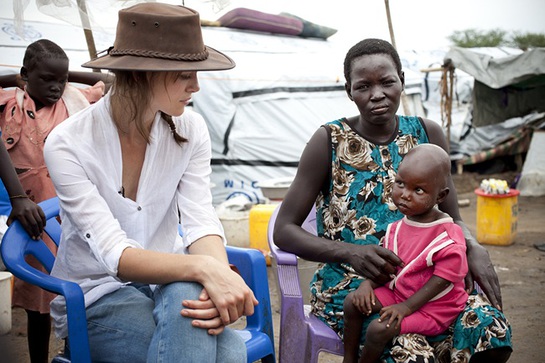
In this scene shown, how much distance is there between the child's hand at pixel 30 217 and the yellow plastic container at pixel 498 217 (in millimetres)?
5003

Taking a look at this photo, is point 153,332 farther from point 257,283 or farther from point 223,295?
point 257,283

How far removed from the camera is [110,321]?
1.96 metres

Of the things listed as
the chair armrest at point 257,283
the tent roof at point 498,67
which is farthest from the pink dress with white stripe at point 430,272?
the tent roof at point 498,67

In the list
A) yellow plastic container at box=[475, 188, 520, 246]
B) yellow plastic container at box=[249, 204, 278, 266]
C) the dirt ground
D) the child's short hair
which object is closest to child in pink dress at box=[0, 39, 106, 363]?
the child's short hair

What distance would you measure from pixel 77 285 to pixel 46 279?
115mm

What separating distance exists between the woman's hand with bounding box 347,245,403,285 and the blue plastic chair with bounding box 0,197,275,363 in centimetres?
39

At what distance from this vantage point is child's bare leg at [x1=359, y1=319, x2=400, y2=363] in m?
2.01

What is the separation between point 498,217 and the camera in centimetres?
638

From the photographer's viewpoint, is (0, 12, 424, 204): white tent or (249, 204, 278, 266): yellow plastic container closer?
(249, 204, 278, 266): yellow plastic container

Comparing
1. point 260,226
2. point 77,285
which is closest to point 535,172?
point 260,226

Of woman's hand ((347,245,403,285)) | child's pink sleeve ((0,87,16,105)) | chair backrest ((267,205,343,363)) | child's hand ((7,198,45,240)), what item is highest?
child's pink sleeve ((0,87,16,105))

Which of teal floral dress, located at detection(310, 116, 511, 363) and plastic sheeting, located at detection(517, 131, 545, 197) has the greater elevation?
teal floral dress, located at detection(310, 116, 511, 363)

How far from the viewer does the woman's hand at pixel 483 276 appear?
2.19 m

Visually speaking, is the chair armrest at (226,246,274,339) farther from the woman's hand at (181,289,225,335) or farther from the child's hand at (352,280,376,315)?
the woman's hand at (181,289,225,335)
